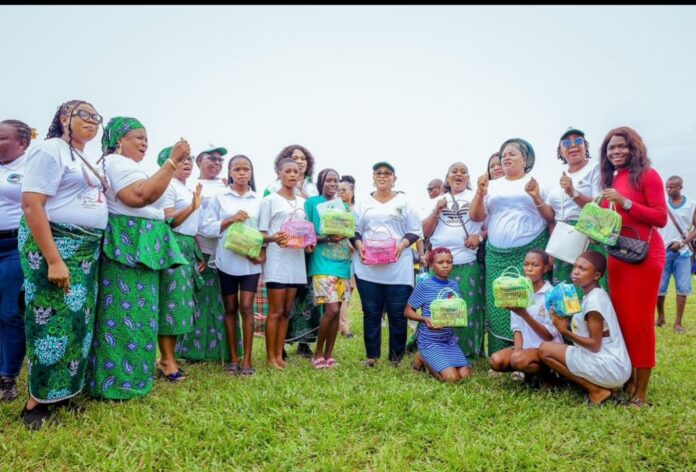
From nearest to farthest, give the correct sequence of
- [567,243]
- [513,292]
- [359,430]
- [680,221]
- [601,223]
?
[359,430] → [601,223] → [513,292] → [567,243] → [680,221]

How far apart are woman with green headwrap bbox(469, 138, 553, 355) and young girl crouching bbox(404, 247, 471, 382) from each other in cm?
43

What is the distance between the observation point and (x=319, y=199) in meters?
5.39

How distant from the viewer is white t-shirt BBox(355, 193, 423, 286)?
5.28m

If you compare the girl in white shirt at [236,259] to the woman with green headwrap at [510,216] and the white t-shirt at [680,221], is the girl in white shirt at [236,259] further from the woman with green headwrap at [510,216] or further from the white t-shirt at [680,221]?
the white t-shirt at [680,221]

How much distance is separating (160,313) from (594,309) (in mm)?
3608

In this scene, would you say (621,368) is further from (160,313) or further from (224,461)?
(160,313)

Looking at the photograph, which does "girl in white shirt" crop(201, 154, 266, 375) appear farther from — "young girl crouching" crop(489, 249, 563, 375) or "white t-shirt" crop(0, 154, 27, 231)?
"young girl crouching" crop(489, 249, 563, 375)

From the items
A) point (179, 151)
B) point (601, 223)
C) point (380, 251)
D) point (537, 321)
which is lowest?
point (537, 321)

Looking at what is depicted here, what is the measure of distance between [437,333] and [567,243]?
151 centimetres

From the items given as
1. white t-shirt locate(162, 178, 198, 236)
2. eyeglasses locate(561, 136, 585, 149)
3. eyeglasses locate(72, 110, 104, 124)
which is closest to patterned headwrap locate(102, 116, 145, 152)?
eyeglasses locate(72, 110, 104, 124)

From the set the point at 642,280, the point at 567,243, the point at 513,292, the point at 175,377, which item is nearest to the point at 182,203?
the point at 175,377

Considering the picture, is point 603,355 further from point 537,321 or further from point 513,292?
point 513,292

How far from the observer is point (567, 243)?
4.11m

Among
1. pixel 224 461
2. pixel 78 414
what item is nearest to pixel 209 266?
pixel 78 414
